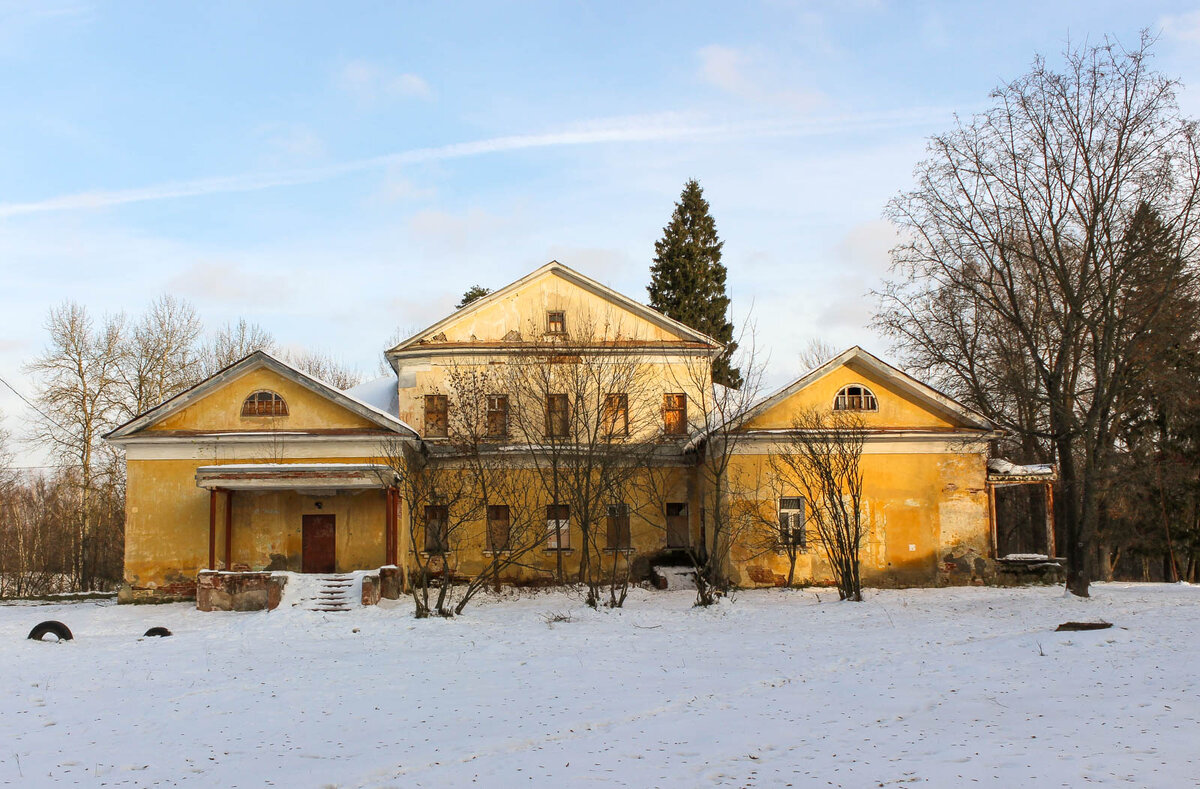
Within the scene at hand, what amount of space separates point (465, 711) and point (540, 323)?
18749 mm

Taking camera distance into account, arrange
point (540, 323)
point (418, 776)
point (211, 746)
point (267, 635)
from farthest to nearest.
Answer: point (540, 323)
point (267, 635)
point (211, 746)
point (418, 776)

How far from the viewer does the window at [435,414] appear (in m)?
28.3

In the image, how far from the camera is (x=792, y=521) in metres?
25.4

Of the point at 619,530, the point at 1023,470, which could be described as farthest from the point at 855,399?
the point at 619,530

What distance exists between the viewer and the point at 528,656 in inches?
589

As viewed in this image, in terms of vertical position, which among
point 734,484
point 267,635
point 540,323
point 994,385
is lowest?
point 267,635

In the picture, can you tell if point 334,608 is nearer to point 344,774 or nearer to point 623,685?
point 623,685

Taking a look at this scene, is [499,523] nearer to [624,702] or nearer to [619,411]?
[619,411]

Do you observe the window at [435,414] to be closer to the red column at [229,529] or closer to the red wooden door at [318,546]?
the red wooden door at [318,546]

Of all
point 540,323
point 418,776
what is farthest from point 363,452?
point 418,776

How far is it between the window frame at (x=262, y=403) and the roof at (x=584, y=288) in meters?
4.26

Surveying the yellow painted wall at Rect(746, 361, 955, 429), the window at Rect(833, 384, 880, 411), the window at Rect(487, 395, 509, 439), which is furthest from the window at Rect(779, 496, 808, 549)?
the window at Rect(487, 395, 509, 439)


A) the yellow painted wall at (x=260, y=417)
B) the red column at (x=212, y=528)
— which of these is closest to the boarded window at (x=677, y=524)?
the yellow painted wall at (x=260, y=417)

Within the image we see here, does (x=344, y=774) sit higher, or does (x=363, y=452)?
(x=363, y=452)
